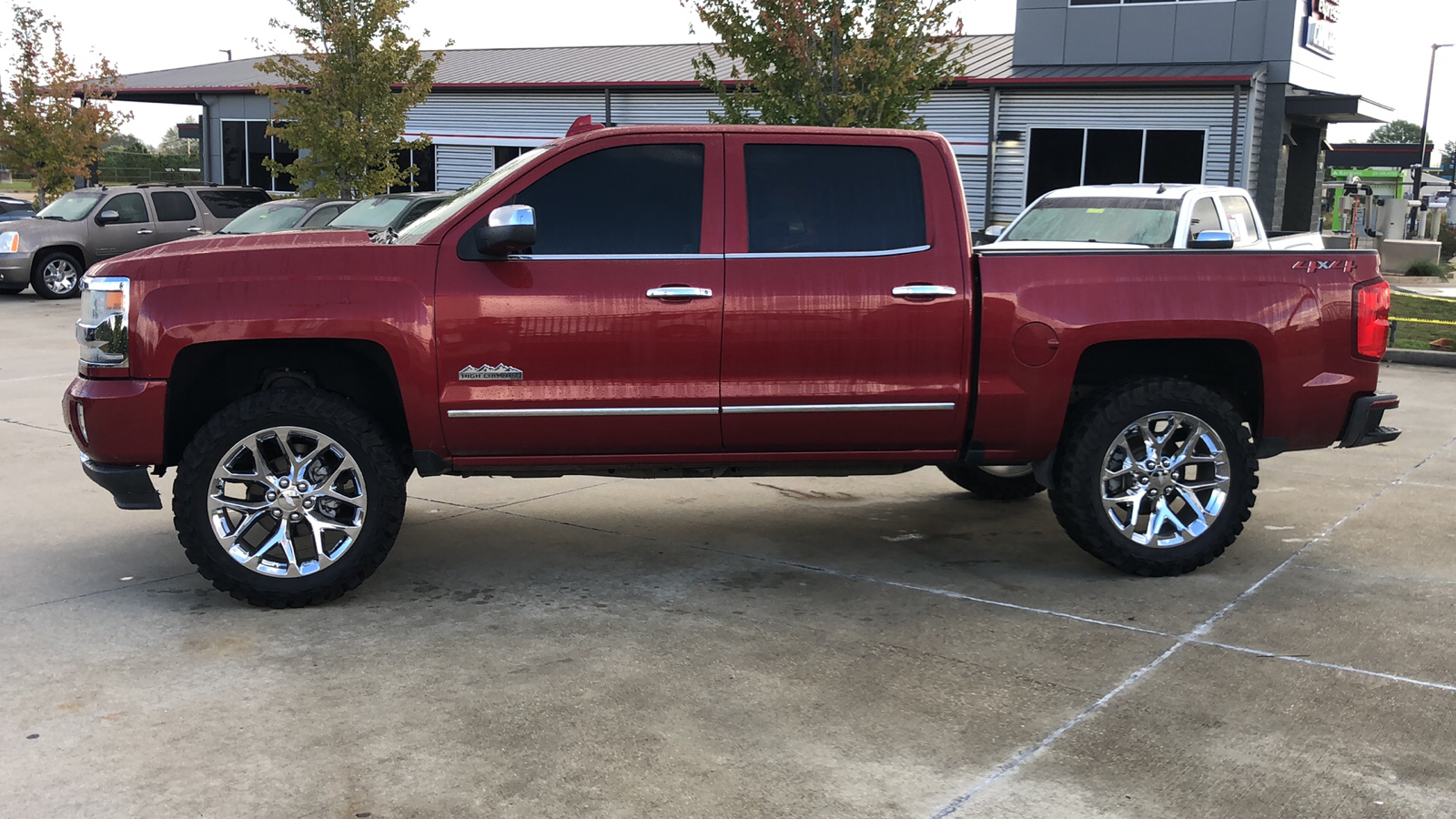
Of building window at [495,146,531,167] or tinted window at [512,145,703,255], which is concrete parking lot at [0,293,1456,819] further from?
building window at [495,146,531,167]

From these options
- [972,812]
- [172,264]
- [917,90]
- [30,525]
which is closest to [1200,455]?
[972,812]

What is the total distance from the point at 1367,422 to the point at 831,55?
40.3 feet

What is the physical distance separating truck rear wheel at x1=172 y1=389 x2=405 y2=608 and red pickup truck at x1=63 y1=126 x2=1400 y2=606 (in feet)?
0.04

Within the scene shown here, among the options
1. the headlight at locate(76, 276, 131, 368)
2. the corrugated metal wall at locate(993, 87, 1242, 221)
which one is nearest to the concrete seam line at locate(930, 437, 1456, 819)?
the headlight at locate(76, 276, 131, 368)

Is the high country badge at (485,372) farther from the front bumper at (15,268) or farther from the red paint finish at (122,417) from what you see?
the front bumper at (15,268)

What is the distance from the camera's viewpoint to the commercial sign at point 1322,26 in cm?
2448

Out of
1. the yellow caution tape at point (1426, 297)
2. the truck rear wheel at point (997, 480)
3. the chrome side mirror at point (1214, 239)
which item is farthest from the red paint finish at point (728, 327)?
the yellow caution tape at point (1426, 297)

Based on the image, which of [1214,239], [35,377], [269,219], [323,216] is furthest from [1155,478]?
[269,219]

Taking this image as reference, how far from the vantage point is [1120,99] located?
24.5 meters

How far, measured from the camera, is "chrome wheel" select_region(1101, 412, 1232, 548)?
5.77 meters

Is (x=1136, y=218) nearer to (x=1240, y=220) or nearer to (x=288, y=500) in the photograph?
(x=1240, y=220)

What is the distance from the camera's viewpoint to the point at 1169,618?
207 inches

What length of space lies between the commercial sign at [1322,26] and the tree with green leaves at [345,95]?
16461mm

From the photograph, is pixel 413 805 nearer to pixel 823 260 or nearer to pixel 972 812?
pixel 972 812
